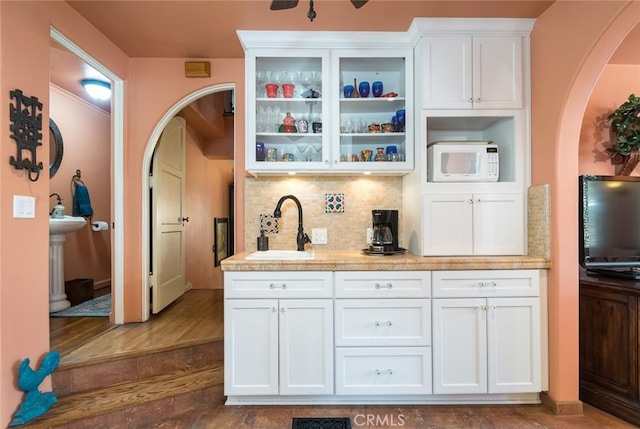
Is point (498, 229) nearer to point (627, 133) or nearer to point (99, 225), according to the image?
point (627, 133)

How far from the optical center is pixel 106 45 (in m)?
2.47

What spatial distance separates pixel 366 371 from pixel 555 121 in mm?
1975

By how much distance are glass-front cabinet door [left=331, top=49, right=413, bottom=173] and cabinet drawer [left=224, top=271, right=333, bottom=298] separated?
840 mm

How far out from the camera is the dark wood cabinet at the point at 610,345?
194 cm

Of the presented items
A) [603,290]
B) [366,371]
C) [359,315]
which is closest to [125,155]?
[359,315]

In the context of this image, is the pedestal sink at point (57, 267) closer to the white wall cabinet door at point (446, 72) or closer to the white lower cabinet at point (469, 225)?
the white lower cabinet at point (469, 225)

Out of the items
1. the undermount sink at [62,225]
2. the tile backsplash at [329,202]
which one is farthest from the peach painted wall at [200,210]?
the tile backsplash at [329,202]

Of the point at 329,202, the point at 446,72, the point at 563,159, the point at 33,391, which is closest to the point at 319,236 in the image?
the point at 329,202

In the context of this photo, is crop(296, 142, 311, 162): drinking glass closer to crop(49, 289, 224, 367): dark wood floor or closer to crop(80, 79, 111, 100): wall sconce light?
crop(49, 289, 224, 367): dark wood floor

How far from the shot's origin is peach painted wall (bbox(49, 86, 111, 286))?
3.61m

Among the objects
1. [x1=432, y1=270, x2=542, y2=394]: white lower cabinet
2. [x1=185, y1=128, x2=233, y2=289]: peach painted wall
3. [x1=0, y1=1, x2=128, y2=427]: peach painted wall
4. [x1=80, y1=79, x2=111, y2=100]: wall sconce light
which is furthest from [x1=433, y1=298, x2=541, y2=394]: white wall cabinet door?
[x1=80, y1=79, x2=111, y2=100]: wall sconce light

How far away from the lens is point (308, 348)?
2066 millimetres

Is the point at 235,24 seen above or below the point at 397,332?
above

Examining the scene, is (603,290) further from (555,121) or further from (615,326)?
(555,121)
